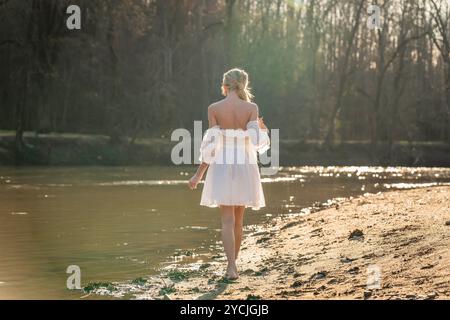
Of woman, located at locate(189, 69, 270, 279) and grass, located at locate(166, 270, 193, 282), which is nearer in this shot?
woman, located at locate(189, 69, 270, 279)

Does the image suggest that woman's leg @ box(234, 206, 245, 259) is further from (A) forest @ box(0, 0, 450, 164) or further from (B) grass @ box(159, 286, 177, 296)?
(A) forest @ box(0, 0, 450, 164)

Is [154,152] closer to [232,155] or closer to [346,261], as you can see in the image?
[346,261]

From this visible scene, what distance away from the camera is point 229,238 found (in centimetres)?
966

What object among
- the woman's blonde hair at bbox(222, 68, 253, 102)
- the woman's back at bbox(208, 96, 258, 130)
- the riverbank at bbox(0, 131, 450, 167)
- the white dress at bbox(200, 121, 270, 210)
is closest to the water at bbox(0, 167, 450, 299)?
the white dress at bbox(200, 121, 270, 210)

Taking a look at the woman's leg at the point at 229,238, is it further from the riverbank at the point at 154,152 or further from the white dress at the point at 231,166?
the riverbank at the point at 154,152

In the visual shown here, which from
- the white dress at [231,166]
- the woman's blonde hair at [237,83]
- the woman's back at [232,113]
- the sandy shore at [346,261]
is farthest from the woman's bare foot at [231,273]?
the woman's blonde hair at [237,83]

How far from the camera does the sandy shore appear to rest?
26.9 ft

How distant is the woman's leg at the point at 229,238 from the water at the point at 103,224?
4.15ft

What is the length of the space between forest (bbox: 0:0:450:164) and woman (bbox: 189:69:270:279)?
110 feet

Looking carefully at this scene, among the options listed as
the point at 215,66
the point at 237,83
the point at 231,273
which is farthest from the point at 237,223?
the point at 215,66

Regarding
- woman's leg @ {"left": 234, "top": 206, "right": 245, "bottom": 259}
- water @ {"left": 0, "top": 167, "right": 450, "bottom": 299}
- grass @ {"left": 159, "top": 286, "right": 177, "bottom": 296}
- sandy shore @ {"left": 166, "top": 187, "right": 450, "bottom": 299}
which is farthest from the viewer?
water @ {"left": 0, "top": 167, "right": 450, "bottom": 299}

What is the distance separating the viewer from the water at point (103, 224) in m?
10.6

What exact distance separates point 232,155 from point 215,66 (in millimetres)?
46140

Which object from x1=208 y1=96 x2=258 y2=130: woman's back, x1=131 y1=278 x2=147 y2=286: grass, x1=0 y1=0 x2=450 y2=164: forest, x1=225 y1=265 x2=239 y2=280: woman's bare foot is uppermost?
A: x1=0 y1=0 x2=450 y2=164: forest
